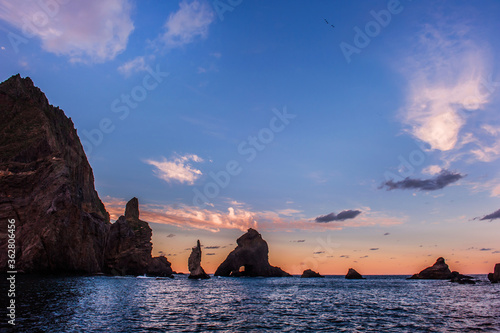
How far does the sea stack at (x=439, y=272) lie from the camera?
5463 inches

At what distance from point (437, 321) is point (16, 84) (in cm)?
14374

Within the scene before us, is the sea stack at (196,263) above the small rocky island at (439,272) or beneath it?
above

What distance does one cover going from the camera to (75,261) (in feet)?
305

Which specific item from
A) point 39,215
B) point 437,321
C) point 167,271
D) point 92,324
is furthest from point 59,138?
point 437,321

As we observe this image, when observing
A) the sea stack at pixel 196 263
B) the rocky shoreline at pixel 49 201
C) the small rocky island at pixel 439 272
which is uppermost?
the rocky shoreline at pixel 49 201

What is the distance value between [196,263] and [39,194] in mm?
65998

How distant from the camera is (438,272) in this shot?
14225 cm

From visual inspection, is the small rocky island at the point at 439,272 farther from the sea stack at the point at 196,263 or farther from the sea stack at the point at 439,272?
the sea stack at the point at 196,263

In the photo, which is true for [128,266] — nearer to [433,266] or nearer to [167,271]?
[167,271]

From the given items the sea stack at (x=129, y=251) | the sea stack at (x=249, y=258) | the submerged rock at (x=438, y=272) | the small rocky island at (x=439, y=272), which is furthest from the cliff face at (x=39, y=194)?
the small rocky island at (x=439, y=272)

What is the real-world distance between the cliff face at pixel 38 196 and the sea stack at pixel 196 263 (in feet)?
121

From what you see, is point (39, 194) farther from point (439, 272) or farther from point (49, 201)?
point (439, 272)

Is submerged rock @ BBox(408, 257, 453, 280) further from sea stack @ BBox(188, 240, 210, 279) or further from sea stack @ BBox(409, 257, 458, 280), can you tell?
sea stack @ BBox(188, 240, 210, 279)

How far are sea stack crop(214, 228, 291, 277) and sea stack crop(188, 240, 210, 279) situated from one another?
136ft
